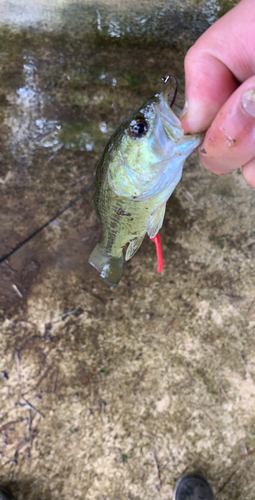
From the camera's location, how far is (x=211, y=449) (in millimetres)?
2365

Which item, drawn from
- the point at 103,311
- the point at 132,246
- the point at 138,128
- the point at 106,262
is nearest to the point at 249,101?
the point at 138,128

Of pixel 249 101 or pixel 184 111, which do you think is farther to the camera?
pixel 184 111

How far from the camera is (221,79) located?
115 cm

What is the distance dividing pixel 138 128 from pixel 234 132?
0.42m

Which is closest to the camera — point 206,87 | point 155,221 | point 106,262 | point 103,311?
point 206,87

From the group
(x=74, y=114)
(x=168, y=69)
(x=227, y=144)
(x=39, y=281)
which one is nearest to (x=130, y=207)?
(x=227, y=144)

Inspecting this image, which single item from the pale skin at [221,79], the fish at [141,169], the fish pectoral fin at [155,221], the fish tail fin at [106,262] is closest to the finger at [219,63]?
the pale skin at [221,79]

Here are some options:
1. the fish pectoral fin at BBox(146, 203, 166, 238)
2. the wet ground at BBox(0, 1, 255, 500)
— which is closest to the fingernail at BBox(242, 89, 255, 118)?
the fish pectoral fin at BBox(146, 203, 166, 238)

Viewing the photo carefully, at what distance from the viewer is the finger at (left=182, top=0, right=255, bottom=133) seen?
111cm

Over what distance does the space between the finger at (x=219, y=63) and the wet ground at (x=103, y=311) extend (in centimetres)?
138

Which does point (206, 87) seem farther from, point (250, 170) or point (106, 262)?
point (106, 262)

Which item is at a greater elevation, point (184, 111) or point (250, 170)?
point (184, 111)

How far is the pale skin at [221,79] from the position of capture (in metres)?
1.09

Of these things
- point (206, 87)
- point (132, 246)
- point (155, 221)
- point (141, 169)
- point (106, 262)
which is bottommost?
point (106, 262)
